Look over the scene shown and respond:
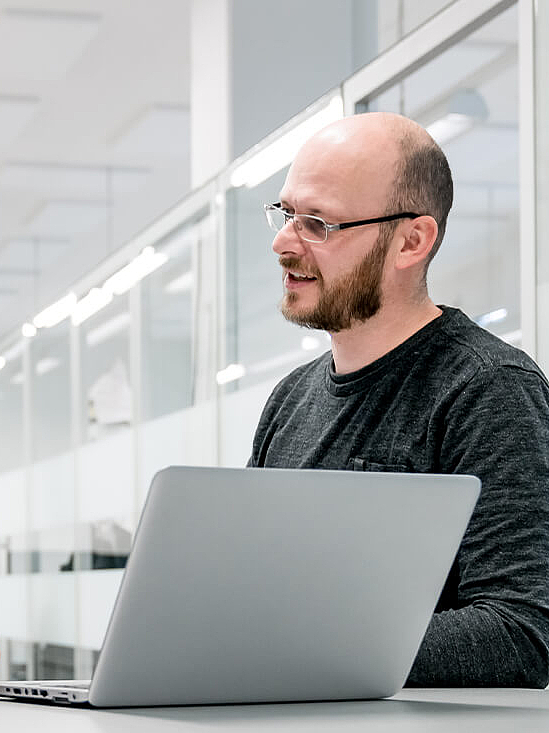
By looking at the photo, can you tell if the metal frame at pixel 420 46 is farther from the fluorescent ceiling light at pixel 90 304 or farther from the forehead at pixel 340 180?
the fluorescent ceiling light at pixel 90 304

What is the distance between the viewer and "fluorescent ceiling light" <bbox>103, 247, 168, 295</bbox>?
4246 mm

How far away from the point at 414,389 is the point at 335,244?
0.22m

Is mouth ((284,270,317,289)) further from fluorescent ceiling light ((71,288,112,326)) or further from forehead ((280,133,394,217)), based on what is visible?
fluorescent ceiling light ((71,288,112,326))

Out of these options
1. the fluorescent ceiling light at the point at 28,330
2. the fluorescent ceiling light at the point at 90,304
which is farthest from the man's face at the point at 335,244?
the fluorescent ceiling light at the point at 28,330

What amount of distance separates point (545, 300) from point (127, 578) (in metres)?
1.33

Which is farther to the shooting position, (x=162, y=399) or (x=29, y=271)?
(x=29, y=271)

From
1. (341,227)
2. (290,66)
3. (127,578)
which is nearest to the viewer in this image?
(127,578)

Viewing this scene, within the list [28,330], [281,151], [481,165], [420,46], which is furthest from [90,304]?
[481,165]

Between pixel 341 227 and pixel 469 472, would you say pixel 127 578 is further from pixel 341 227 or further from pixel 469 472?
pixel 341 227

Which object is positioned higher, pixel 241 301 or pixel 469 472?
pixel 241 301

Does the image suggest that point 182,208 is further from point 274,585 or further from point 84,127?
point 274,585

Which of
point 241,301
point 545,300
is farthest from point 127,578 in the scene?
point 241,301

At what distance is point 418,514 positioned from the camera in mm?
961

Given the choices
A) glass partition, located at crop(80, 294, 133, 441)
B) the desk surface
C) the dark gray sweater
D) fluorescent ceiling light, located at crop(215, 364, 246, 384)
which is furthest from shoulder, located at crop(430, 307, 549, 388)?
glass partition, located at crop(80, 294, 133, 441)
